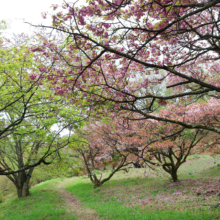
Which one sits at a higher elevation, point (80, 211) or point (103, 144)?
point (103, 144)

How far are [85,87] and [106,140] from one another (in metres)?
10.3

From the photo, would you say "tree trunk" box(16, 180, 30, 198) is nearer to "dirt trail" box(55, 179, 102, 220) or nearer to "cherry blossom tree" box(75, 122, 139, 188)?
"dirt trail" box(55, 179, 102, 220)

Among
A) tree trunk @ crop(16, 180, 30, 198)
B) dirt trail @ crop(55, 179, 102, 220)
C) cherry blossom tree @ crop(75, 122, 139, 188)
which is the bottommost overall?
dirt trail @ crop(55, 179, 102, 220)

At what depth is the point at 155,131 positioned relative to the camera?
10109 millimetres

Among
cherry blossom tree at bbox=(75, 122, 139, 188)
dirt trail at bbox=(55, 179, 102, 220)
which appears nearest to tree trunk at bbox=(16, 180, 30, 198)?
dirt trail at bbox=(55, 179, 102, 220)

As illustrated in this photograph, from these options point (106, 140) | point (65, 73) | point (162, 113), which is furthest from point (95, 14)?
point (106, 140)

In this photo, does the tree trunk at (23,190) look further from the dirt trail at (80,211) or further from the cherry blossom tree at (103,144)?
the cherry blossom tree at (103,144)

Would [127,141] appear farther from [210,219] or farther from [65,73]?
[65,73]

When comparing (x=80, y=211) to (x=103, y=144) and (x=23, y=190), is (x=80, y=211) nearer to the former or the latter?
(x=103, y=144)

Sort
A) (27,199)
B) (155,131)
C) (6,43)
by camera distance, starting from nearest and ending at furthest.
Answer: (6,43) < (155,131) < (27,199)

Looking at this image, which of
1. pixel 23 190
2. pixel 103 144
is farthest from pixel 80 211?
pixel 23 190

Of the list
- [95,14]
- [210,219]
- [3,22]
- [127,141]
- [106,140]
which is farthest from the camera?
[106,140]

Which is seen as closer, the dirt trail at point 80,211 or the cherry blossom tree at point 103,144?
the dirt trail at point 80,211

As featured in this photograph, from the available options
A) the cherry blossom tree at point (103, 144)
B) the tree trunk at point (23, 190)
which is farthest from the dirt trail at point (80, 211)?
the tree trunk at point (23, 190)
